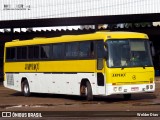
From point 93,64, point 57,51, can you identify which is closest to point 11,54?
point 57,51

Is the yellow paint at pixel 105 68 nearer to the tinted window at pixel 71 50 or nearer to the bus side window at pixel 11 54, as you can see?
the tinted window at pixel 71 50

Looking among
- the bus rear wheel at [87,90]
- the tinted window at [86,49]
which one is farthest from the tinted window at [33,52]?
the bus rear wheel at [87,90]

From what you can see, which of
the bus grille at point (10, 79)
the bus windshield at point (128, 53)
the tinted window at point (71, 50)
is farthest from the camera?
the bus grille at point (10, 79)

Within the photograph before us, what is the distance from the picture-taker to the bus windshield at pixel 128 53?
2058cm

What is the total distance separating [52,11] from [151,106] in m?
25.5

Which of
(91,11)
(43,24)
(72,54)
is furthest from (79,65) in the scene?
(43,24)

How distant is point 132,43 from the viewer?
2108 cm

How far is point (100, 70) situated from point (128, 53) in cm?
131

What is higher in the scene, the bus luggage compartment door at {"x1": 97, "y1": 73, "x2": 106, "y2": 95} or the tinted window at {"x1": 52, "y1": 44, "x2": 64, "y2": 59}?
the tinted window at {"x1": 52, "y1": 44, "x2": 64, "y2": 59}

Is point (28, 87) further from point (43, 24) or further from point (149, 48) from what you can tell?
point (43, 24)

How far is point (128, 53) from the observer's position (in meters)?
20.8

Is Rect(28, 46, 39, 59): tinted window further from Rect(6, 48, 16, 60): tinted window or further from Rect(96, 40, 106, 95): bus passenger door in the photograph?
Rect(96, 40, 106, 95): bus passenger door

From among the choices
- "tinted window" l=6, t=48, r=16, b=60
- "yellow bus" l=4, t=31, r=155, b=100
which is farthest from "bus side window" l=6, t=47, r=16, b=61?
"yellow bus" l=4, t=31, r=155, b=100

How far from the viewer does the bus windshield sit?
2058 cm
